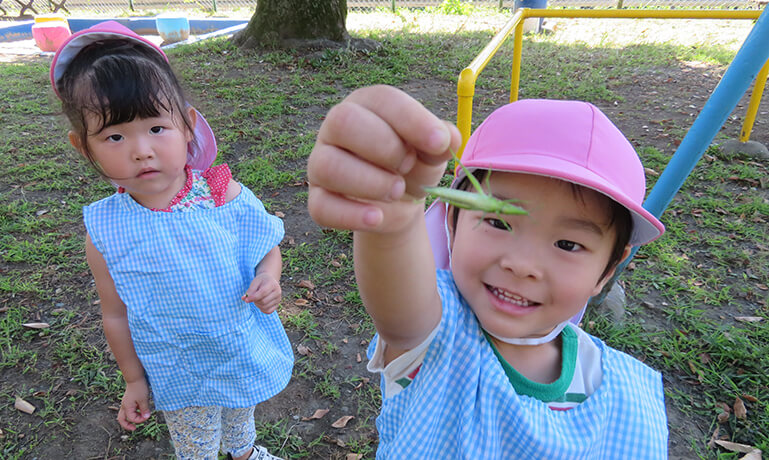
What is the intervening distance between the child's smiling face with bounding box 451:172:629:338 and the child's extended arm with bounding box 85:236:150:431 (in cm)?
138

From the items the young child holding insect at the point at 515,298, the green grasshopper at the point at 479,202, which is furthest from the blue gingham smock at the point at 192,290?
the green grasshopper at the point at 479,202

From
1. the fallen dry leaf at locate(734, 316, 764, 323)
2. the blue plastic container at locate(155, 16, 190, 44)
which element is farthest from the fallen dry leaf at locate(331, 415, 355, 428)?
the blue plastic container at locate(155, 16, 190, 44)

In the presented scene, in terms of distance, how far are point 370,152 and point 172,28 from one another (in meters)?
14.6

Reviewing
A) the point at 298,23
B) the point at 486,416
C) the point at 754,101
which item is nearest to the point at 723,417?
the point at 486,416

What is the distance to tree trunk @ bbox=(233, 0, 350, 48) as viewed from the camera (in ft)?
28.9

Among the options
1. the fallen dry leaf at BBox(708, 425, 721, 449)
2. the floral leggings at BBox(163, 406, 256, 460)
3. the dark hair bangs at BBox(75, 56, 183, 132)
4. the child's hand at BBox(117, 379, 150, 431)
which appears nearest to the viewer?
the dark hair bangs at BBox(75, 56, 183, 132)

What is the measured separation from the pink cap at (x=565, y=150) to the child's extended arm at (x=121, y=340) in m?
1.41

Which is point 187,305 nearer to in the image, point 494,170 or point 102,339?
point 494,170

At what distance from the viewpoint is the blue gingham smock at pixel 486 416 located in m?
1.26

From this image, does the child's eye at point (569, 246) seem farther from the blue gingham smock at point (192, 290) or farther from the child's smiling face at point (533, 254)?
the blue gingham smock at point (192, 290)

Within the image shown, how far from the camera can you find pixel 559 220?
1.22 meters

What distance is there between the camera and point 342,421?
112 inches

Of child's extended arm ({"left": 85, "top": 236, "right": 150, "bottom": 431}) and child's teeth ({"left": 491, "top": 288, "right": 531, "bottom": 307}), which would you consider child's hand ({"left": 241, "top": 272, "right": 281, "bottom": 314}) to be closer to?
child's extended arm ({"left": 85, "top": 236, "right": 150, "bottom": 431})

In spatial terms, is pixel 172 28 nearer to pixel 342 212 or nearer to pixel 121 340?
pixel 121 340
